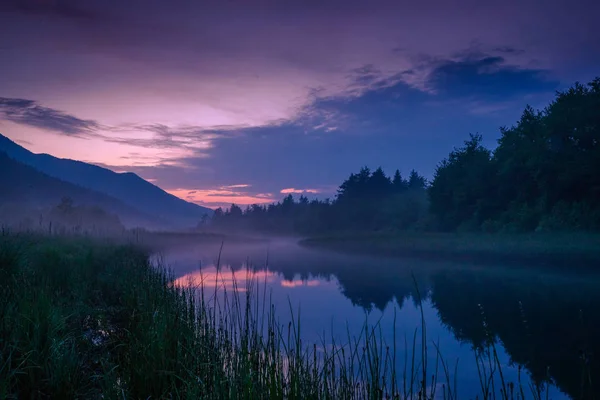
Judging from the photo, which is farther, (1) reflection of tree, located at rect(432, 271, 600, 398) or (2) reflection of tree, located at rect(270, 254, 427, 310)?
(2) reflection of tree, located at rect(270, 254, 427, 310)

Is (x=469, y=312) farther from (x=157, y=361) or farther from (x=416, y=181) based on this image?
(x=416, y=181)

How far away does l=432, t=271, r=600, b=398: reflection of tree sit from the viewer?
22.9 ft

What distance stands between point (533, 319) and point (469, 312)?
68.2 inches

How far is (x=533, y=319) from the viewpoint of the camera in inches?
401

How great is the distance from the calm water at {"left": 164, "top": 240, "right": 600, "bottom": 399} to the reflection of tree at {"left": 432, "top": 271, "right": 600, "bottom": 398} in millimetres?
21

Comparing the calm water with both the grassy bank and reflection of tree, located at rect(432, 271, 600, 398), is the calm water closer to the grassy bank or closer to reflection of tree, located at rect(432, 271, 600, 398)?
reflection of tree, located at rect(432, 271, 600, 398)

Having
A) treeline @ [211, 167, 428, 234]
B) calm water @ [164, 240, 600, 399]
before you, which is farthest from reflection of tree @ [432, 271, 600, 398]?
treeline @ [211, 167, 428, 234]

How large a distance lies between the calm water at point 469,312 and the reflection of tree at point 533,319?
0.07 feet

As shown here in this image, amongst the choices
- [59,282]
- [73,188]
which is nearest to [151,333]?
[59,282]

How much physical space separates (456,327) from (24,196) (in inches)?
6543

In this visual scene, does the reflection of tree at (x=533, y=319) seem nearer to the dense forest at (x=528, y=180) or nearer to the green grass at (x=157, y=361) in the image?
the green grass at (x=157, y=361)

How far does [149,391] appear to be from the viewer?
4.08m

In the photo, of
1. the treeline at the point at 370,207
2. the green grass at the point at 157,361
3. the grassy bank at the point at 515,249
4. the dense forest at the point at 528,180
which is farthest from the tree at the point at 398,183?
the green grass at the point at 157,361

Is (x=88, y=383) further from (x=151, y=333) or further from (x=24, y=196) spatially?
(x=24, y=196)
